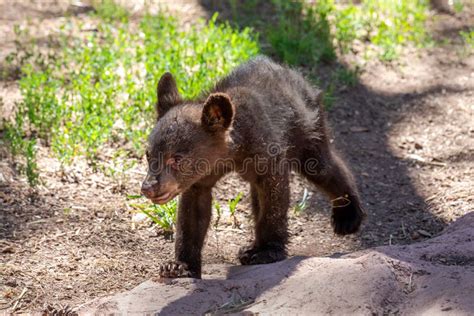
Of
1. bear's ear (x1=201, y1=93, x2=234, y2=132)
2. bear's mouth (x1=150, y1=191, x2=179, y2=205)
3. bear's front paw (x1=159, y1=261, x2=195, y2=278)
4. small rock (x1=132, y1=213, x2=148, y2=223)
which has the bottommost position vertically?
bear's front paw (x1=159, y1=261, x2=195, y2=278)

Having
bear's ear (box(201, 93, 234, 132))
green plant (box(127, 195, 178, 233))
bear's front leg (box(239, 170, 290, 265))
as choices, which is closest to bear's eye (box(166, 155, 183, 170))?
bear's ear (box(201, 93, 234, 132))

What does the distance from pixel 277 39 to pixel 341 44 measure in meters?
0.90

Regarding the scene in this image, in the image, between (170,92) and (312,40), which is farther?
(312,40)

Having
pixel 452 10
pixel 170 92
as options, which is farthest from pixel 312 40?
pixel 170 92

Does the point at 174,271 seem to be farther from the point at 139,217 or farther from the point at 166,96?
the point at 139,217

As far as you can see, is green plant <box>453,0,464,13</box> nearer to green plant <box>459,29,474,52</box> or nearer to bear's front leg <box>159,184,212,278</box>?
green plant <box>459,29,474,52</box>

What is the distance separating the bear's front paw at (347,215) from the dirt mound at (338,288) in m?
1.20

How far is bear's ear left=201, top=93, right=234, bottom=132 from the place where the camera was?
4941mm

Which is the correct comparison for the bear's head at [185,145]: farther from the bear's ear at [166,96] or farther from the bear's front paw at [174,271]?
the bear's front paw at [174,271]

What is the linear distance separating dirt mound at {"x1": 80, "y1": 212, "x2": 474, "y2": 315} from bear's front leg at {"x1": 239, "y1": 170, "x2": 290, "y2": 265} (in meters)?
0.44

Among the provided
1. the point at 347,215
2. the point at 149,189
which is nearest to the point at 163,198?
the point at 149,189

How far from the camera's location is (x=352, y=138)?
787 cm

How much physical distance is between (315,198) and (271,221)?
169cm

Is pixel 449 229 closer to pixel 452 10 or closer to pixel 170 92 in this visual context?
pixel 170 92
